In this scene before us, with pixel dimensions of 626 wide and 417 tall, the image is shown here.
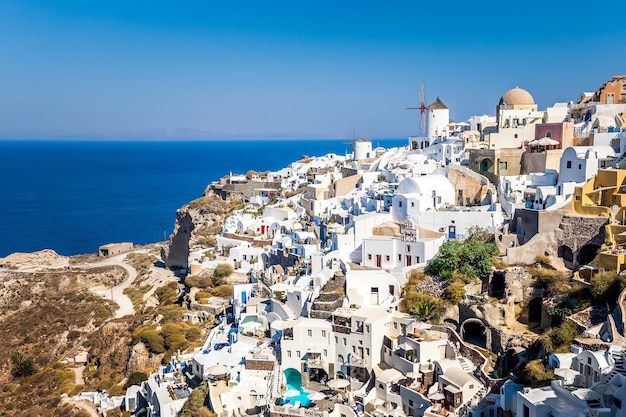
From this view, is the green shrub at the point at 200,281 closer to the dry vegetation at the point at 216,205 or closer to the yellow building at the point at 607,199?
the dry vegetation at the point at 216,205

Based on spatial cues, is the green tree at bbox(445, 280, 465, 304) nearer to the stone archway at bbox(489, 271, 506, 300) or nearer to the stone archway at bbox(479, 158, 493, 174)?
the stone archway at bbox(489, 271, 506, 300)

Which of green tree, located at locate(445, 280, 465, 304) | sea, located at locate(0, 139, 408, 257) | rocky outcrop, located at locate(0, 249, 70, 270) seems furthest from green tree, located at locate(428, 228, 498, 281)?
rocky outcrop, located at locate(0, 249, 70, 270)

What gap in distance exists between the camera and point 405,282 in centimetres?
2630

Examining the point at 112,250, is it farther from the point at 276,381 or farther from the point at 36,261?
the point at 276,381

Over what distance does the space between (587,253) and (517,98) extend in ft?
67.0

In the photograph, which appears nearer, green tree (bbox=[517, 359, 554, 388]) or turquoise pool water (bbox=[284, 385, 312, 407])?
green tree (bbox=[517, 359, 554, 388])

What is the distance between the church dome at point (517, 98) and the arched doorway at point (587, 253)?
65.0ft

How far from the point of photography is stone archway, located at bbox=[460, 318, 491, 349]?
2253cm

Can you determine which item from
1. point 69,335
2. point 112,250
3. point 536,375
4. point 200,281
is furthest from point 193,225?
point 536,375

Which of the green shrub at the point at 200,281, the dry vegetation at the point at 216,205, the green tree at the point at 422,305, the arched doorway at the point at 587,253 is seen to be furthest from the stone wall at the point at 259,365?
the dry vegetation at the point at 216,205

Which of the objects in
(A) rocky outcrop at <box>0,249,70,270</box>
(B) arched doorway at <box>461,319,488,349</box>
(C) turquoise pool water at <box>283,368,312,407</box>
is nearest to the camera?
(C) turquoise pool water at <box>283,368,312,407</box>

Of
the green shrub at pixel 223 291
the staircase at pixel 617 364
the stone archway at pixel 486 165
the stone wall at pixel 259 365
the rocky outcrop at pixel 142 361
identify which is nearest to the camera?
the staircase at pixel 617 364

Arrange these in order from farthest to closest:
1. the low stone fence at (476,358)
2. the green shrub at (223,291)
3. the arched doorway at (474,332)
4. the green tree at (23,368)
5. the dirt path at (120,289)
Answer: the dirt path at (120,289), the green shrub at (223,291), the green tree at (23,368), the arched doorway at (474,332), the low stone fence at (476,358)

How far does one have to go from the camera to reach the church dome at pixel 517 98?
41.7 metres
